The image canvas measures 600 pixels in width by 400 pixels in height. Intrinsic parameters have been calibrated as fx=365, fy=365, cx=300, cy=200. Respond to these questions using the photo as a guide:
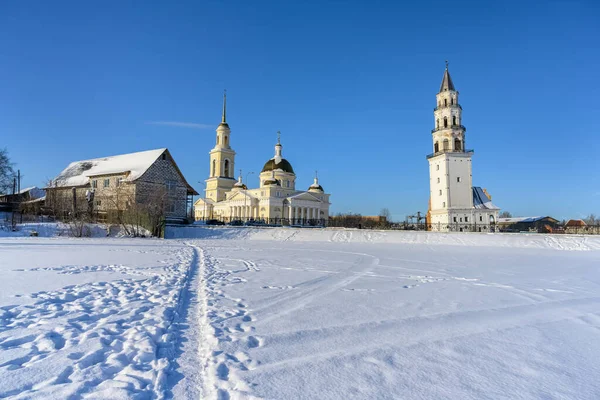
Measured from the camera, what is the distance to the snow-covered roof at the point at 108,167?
43.1 m

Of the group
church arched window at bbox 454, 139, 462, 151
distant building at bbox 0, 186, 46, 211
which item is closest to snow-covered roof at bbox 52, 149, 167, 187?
distant building at bbox 0, 186, 46, 211

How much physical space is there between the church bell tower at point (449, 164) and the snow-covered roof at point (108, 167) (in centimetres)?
4233

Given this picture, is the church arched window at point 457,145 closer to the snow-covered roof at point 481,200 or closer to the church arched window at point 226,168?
the snow-covered roof at point 481,200

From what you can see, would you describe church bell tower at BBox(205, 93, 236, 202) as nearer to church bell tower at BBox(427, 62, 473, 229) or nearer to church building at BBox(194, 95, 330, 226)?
church building at BBox(194, 95, 330, 226)

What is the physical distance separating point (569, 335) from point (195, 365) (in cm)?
497

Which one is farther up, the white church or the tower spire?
the tower spire

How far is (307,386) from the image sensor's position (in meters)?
3.30

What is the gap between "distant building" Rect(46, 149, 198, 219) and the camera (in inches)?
1634

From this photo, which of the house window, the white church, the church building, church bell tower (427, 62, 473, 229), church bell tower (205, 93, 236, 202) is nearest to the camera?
the house window

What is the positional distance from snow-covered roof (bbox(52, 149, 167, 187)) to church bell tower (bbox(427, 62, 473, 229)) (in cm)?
4233

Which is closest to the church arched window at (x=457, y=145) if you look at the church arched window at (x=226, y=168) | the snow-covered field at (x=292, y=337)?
the church arched window at (x=226, y=168)

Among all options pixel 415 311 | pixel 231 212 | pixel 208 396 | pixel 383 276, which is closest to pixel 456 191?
pixel 231 212

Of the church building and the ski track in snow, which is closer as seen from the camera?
the ski track in snow

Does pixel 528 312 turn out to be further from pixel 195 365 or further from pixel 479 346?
pixel 195 365
